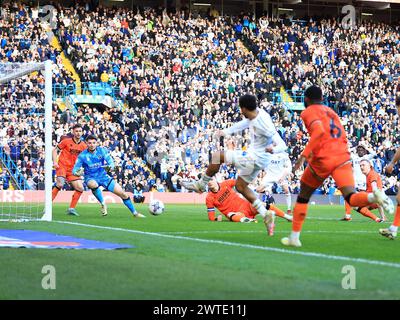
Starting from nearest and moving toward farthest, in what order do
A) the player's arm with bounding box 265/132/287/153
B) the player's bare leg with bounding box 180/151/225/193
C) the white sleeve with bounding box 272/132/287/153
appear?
the player's arm with bounding box 265/132/287/153, the player's bare leg with bounding box 180/151/225/193, the white sleeve with bounding box 272/132/287/153

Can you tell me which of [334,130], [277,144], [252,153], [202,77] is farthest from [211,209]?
[202,77]

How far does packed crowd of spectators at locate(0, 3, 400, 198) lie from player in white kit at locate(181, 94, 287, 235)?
22480 millimetres

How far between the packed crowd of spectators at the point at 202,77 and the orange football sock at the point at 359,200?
25034mm

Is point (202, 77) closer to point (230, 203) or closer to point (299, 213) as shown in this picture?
point (230, 203)

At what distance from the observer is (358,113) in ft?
146

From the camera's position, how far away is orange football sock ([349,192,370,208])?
11.5m

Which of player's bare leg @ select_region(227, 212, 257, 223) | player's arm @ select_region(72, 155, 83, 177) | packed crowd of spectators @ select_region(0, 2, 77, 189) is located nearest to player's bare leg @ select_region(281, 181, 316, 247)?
player's bare leg @ select_region(227, 212, 257, 223)

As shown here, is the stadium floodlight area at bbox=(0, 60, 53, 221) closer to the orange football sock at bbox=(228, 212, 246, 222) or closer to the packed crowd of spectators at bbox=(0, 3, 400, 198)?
the orange football sock at bbox=(228, 212, 246, 222)

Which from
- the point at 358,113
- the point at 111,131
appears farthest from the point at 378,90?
the point at 111,131

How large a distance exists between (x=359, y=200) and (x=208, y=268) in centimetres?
324

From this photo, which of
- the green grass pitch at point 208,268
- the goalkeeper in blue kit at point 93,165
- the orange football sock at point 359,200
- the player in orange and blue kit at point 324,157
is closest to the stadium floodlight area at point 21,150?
the goalkeeper in blue kit at point 93,165

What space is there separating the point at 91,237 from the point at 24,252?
114 inches

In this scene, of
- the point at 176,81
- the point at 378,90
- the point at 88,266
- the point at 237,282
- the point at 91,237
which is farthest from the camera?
the point at 378,90
